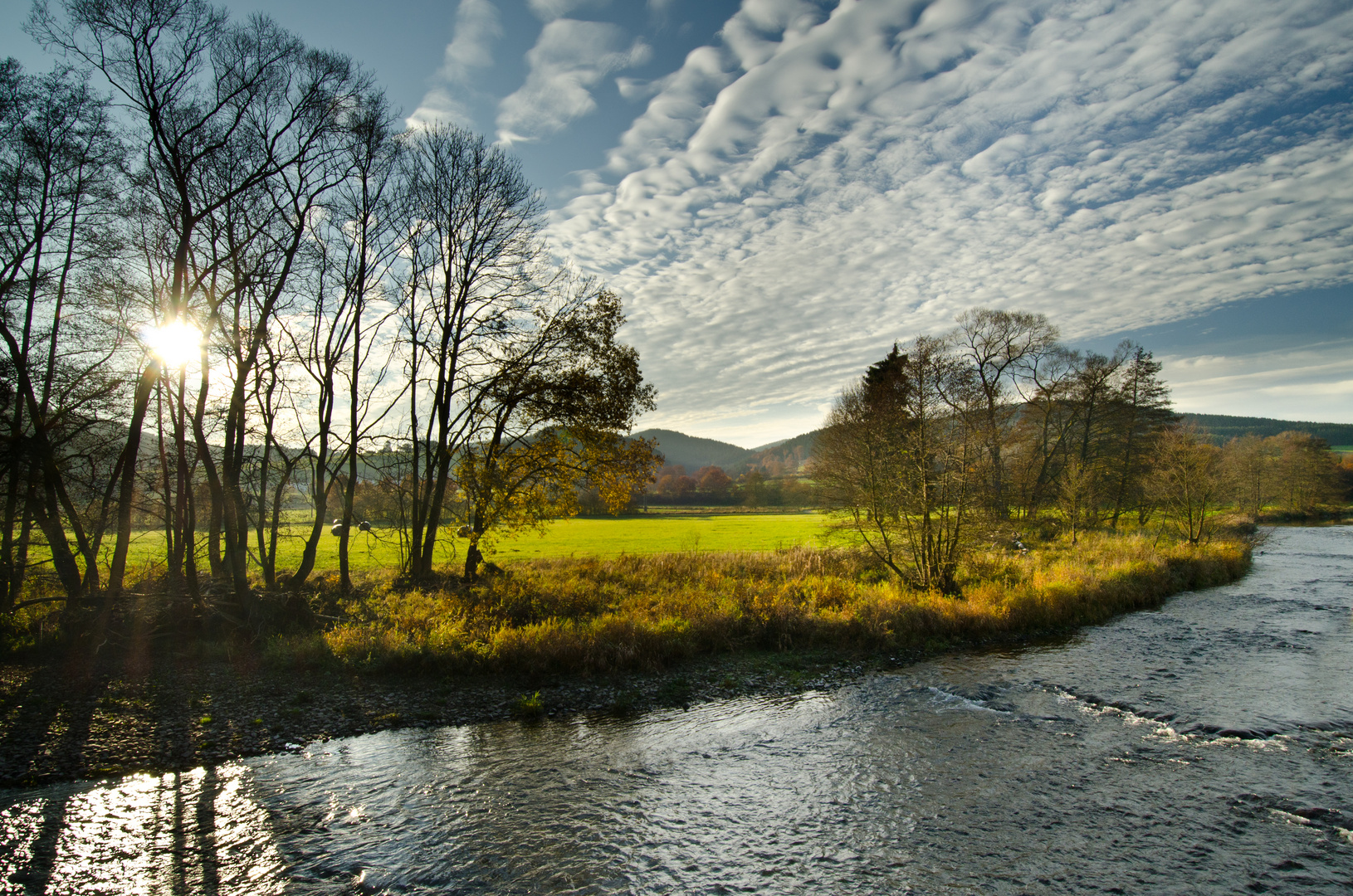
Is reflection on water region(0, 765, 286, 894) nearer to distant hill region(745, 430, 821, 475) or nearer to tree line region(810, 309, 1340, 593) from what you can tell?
tree line region(810, 309, 1340, 593)

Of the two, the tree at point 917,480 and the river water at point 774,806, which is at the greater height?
the tree at point 917,480

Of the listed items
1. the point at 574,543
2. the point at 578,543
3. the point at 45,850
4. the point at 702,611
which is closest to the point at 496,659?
the point at 702,611

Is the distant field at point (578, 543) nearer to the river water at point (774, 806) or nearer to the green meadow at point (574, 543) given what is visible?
the green meadow at point (574, 543)

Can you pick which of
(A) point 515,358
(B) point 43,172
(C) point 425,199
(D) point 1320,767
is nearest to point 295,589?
Result: (A) point 515,358

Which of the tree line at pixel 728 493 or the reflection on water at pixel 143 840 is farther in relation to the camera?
the tree line at pixel 728 493

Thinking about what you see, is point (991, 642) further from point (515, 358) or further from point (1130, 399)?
point (1130, 399)

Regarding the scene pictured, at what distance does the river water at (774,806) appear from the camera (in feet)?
18.7

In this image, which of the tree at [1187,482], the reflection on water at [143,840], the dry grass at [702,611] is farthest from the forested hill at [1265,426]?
the reflection on water at [143,840]

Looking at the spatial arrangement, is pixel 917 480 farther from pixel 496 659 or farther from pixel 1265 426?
pixel 1265 426

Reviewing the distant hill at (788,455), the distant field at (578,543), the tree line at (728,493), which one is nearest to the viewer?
the distant field at (578,543)

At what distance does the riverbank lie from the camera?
351 inches

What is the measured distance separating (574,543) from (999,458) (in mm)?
28702

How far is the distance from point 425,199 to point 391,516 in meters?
11.2

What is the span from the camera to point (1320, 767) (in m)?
7.99
